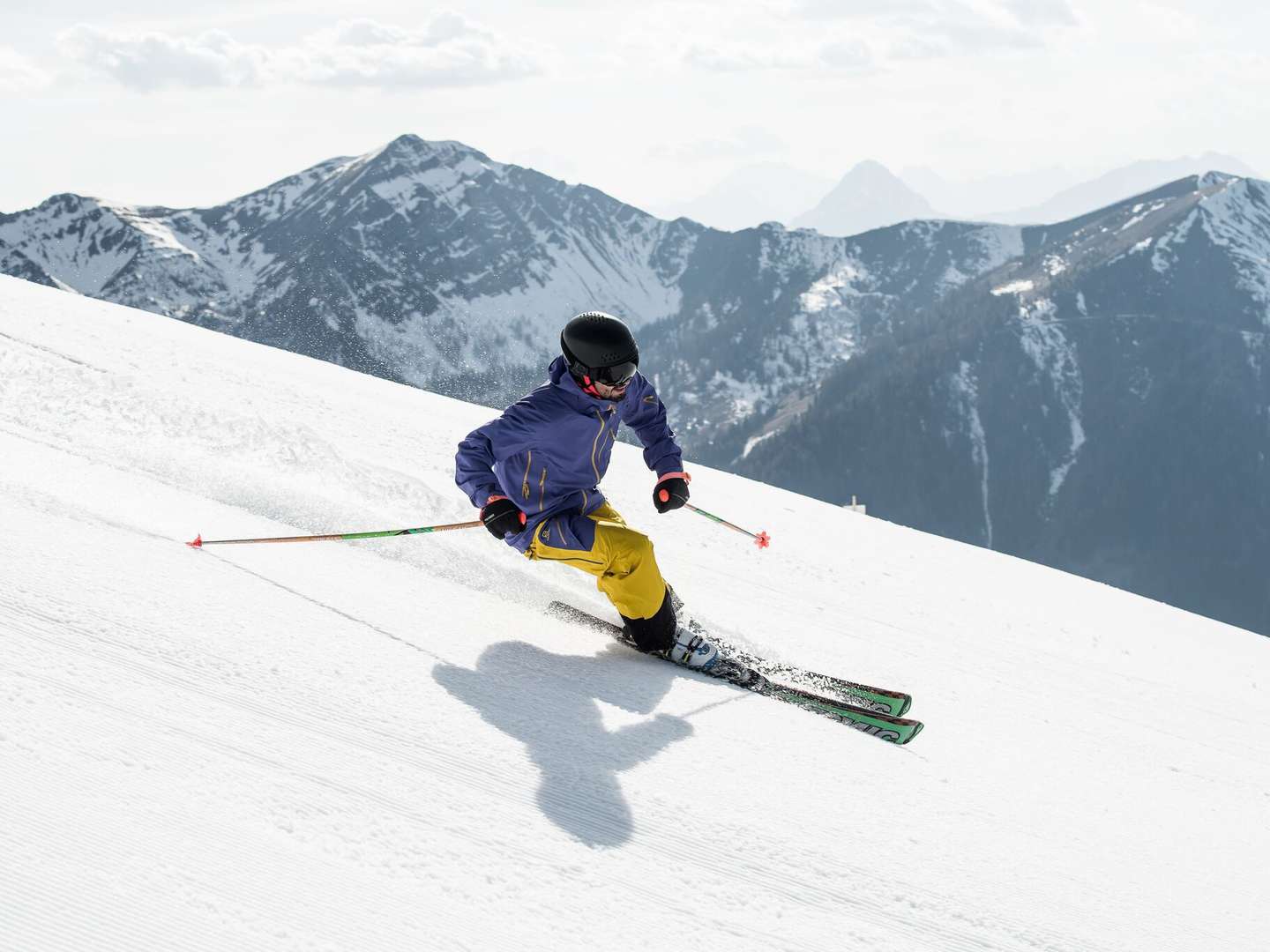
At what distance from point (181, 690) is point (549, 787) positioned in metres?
1.41

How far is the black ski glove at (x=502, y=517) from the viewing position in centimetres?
517

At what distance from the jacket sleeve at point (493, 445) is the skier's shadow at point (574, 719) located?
880 mm

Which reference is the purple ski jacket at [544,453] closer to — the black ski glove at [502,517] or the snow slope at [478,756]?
the black ski glove at [502,517]

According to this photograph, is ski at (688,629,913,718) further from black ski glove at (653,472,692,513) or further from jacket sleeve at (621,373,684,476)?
jacket sleeve at (621,373,684,476)

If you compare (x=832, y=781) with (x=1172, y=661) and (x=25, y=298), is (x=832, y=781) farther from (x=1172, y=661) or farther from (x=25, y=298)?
(x=25, y=298)

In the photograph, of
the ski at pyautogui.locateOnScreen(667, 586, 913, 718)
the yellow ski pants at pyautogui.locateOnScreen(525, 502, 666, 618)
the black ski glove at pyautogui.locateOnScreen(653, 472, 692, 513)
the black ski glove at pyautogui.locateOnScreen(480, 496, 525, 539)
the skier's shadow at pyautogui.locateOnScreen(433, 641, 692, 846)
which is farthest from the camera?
the black ski glove at pyautogui.locateOnScreen(653, 472, 692, 513)

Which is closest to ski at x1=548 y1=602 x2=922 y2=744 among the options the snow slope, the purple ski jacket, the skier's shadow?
the snow slope

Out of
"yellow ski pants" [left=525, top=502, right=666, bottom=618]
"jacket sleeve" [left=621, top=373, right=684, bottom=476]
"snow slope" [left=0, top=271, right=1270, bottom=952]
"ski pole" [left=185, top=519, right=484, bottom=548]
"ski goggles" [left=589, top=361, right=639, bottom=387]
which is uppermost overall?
"ski goggles" [left=589, top=361, right=639, bottom=387]

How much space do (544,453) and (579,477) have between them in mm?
247

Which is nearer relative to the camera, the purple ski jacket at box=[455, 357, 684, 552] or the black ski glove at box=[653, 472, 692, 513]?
the purple ski jacket at box=[455, 357, 684, 552]

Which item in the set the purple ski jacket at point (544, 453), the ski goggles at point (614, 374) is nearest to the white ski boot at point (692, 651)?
the purple ski jacket at point (544, 453)

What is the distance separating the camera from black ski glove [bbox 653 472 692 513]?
6242 millimetres

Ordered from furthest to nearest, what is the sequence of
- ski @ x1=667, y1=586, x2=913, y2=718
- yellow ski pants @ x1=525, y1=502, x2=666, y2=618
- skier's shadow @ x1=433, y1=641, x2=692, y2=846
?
1. yellow ski pants @ x1=525, y1=502, x2=666, y2=618
2. ski @ x1=667, y1=586, x2=913, y2=718
3. skier's shadow @ x1=433, y1=641, x2=692, y2=846

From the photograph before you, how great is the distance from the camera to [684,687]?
514cm
